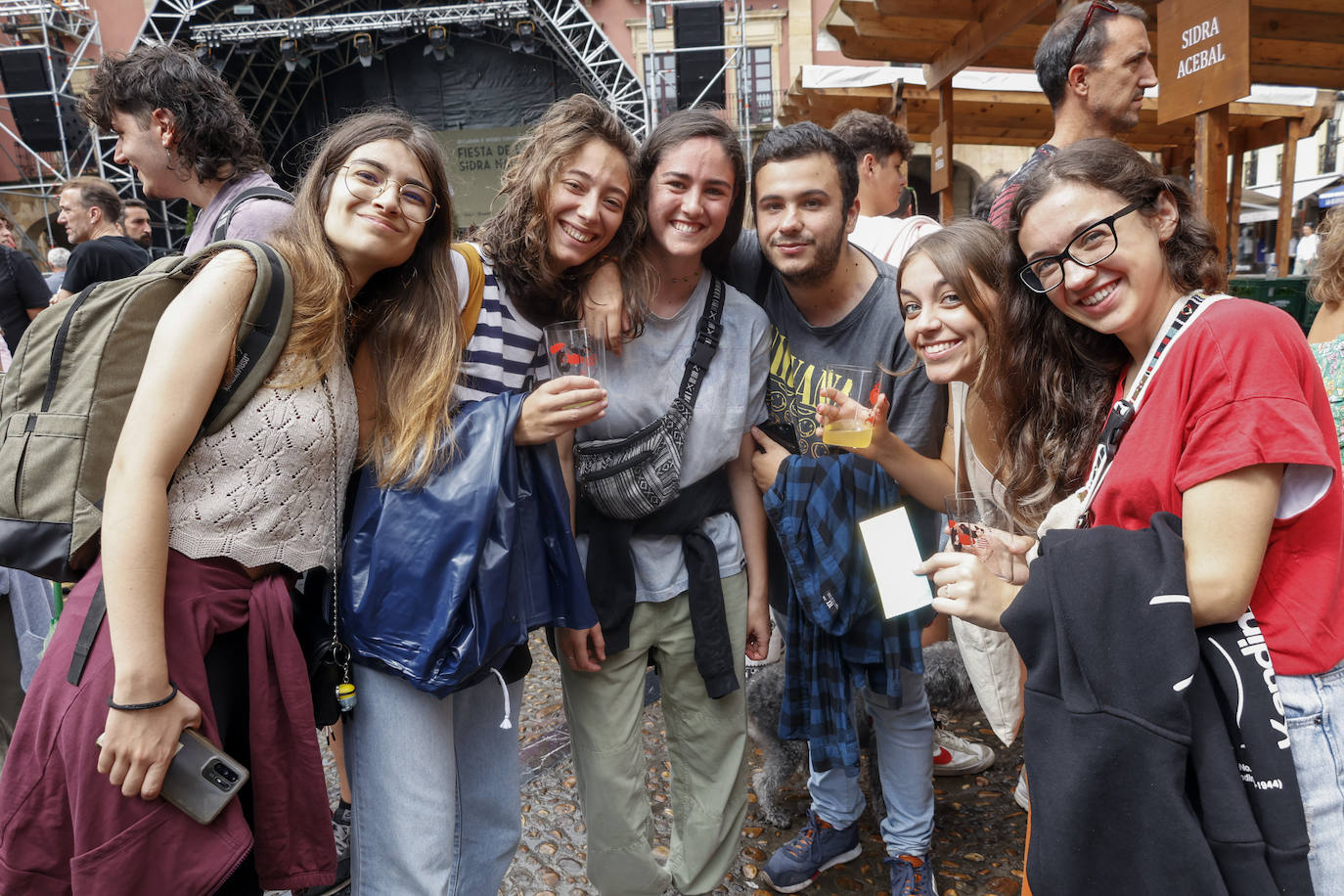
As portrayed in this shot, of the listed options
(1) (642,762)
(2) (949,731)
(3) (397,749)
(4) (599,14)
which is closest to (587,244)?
(3) (397,749)

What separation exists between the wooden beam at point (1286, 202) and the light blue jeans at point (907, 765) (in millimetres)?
8795

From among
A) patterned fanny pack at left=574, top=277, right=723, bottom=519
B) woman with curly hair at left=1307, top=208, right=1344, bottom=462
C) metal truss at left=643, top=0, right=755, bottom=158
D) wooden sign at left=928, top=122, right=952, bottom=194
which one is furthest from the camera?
metal truss at left=643, top=0, right=755, bottom=158

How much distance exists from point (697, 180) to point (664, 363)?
51 centimetres

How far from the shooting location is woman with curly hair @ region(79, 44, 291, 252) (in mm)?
2336

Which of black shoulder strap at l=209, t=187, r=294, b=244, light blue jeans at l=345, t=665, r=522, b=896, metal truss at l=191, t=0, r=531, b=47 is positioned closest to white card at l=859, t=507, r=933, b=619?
light blue jeans at l=345, t=665, r=522, b=896

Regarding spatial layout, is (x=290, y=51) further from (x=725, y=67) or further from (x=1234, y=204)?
(x=1234, y=204)

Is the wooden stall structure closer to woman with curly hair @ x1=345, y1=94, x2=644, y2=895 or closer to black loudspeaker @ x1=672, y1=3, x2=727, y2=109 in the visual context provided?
woman with curly hair @ x1=345, y1=94, x2=644, y2=895

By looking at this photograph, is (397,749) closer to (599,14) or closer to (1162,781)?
(1162,781)

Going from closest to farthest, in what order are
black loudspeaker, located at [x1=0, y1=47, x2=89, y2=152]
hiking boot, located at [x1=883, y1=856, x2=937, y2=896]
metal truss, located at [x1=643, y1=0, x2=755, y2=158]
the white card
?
the white card, hiking boot, located at [x1=883, y1=856, x2=937, y2=896], metal truss, located at [x1=643, y1=0, x2=755, y2=158], black loudspeaker, located at [x1=0, y1=47, x2=89, y2=152]

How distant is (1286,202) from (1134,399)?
10881 mm

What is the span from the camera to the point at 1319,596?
4.19ft

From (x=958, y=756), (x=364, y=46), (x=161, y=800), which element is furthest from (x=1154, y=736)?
(x=364, y=46)

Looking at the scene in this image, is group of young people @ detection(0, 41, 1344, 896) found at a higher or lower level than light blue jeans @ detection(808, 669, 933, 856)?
higher

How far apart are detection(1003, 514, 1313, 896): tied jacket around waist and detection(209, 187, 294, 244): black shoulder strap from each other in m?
2.15
